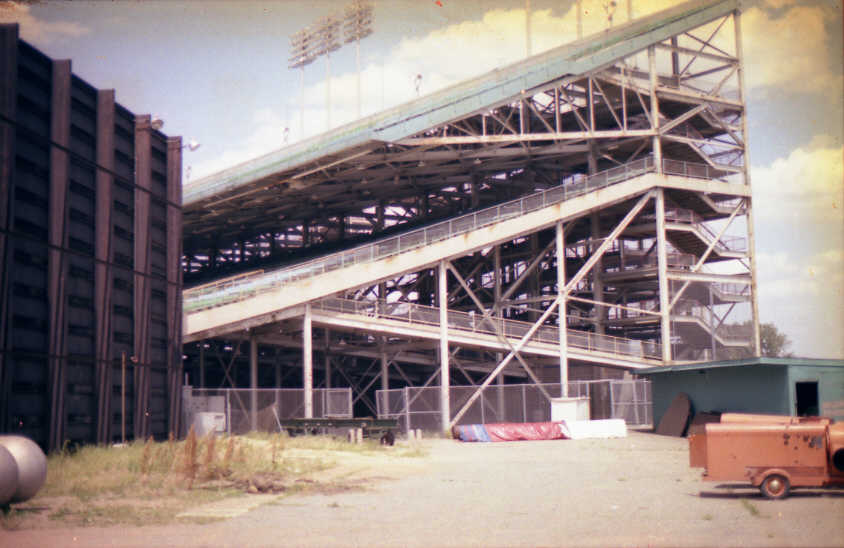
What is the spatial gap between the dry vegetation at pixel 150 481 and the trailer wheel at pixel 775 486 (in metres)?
8.58

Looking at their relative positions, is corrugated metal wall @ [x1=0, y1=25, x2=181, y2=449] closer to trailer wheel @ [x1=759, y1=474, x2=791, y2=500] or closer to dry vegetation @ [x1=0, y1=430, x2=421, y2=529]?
dry vegetation @ [x1=0, y1=430, x2=421, y2=529]

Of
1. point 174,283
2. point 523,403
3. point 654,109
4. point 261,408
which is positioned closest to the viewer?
point 174,283

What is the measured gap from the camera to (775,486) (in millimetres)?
15258

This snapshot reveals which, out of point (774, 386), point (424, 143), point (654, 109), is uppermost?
point (654, 109)

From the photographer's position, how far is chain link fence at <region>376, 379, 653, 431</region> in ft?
139

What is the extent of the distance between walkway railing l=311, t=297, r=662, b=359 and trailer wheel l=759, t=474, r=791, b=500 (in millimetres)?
28769

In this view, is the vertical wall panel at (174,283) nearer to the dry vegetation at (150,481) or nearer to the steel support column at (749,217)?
the dry vegetation at (150,481)

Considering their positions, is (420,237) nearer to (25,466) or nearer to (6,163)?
(6,163)

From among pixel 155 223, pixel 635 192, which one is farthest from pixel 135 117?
pixel 635 192

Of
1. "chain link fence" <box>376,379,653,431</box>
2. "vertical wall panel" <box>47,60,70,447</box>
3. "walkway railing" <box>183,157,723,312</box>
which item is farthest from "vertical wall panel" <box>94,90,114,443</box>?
"chain link fence" <box>376,379,653,431</box>

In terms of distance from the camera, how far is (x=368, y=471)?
22.8 metres

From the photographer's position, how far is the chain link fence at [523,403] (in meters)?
42.2

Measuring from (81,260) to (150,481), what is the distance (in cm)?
950

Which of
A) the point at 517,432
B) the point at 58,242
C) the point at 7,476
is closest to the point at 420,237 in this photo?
the point at 517,432
